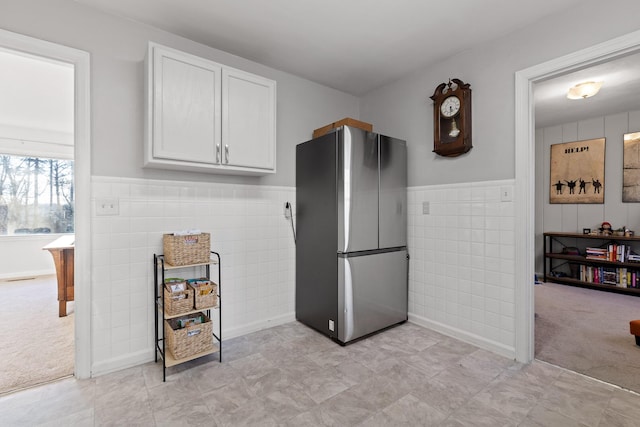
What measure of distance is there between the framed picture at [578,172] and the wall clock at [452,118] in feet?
11.4

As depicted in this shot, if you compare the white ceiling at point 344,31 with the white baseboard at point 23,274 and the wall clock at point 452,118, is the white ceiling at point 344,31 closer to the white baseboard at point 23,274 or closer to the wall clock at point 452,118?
the wall clock at point 452,118

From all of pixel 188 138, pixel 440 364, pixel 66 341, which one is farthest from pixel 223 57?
pixel 440 364

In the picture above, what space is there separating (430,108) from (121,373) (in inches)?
130

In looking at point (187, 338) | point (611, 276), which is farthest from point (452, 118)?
point (611, 276)

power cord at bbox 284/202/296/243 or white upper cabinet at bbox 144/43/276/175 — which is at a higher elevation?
white upper cabinet at bbox 144/43/276/175

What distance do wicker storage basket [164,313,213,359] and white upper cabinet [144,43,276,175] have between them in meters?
1.15

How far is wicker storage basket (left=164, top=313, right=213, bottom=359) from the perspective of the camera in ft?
6.74

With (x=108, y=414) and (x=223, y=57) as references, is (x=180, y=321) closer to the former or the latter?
(x=108, y=414)

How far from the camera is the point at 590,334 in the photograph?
9.04 feet

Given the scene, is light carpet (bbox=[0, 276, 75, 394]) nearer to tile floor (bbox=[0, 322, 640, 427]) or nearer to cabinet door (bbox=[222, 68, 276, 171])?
tile floor (bbox=[0, 322, 640, 427])

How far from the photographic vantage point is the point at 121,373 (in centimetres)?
209

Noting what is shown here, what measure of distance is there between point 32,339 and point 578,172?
7.12m

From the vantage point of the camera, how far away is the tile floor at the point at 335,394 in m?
Answer: 1.64

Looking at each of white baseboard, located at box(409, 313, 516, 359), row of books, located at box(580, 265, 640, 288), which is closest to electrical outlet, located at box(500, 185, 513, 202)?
white baseboard, located at box(409, 313, 516, 359)
